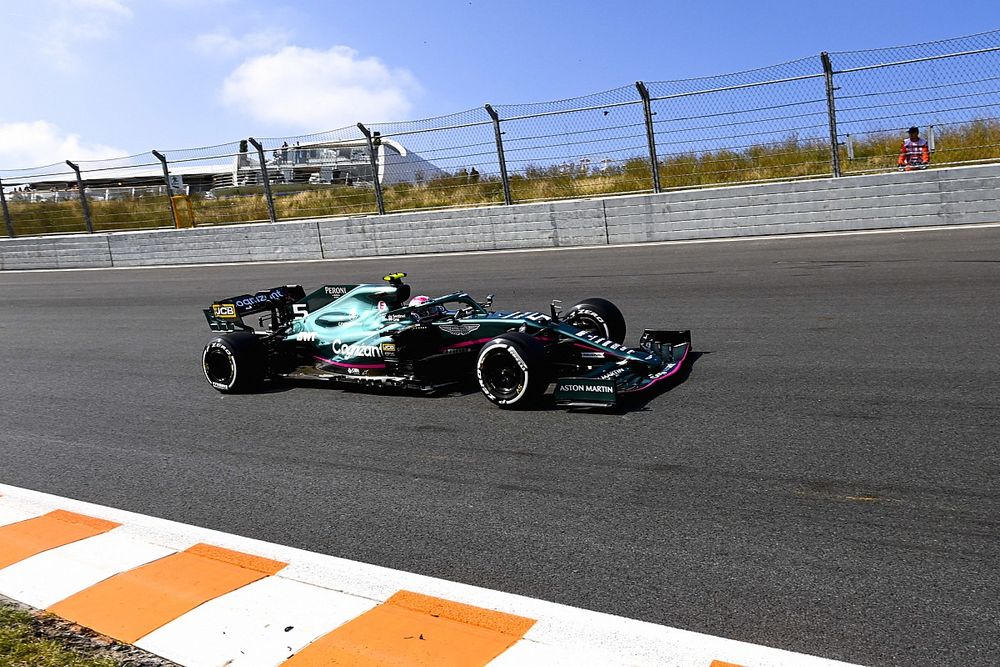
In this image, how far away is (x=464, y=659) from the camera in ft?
10.7

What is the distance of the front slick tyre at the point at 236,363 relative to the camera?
7.95 meters

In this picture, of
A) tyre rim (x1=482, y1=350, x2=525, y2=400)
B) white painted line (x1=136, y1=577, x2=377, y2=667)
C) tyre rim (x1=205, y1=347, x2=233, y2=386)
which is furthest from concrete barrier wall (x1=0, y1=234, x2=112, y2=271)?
white painted line (x1=136, y1=577, x2=377, y2=667)

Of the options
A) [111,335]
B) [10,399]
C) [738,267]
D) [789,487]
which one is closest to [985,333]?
[789,487]

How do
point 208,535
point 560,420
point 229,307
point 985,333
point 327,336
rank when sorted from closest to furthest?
point 208,535 < point 560,420 < point 985,333 < point 327,336 < point 229,307

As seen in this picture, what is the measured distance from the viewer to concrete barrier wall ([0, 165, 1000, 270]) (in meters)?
12.6

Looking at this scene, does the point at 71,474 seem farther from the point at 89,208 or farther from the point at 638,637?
the point at 89,208

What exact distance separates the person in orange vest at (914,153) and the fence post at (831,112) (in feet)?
2.88

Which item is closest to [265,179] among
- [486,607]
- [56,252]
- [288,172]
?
[288,172]

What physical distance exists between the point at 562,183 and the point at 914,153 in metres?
5.57

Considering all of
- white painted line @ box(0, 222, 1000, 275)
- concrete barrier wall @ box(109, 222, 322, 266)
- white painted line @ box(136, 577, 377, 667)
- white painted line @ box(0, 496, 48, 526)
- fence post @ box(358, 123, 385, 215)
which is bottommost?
white painted line @ box(136, 577, 377, 667)

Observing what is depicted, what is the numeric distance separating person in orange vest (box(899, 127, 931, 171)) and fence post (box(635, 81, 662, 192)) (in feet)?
11.9

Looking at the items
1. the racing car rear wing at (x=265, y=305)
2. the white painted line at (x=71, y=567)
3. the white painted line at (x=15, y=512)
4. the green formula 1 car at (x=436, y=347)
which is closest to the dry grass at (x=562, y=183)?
the green formula 1 car at (x=436, y=347)

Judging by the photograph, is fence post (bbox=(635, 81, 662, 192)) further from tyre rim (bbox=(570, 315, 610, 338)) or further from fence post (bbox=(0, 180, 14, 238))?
fence post (bbox=(0, 180, 14, 238))

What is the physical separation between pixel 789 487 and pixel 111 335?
989 cm
